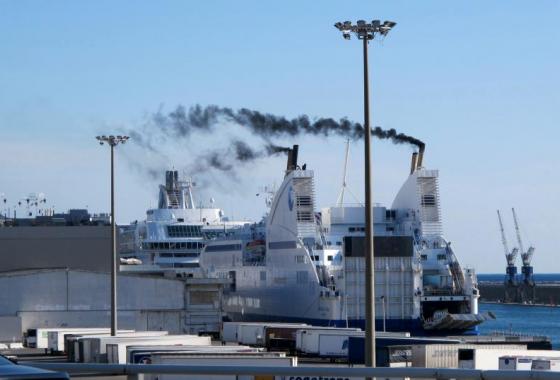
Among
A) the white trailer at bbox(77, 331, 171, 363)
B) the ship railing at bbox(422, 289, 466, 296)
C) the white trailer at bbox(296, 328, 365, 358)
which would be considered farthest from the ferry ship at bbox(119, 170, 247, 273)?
the white trailer at bbox(77, 331, 171, 363)

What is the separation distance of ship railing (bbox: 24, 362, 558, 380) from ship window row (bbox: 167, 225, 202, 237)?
12296cm

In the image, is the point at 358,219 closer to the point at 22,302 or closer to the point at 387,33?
the point at 22,302

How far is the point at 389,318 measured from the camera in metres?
91.2

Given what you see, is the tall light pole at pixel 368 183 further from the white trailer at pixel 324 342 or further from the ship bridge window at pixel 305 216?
the ship bridge window at pixel 305 216

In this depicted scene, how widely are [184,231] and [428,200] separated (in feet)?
130

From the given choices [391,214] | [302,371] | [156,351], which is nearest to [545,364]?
[156,351]

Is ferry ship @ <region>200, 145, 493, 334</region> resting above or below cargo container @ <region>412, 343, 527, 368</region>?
above

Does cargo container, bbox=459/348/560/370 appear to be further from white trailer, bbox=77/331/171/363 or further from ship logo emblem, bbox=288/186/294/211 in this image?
ship logo emblem, bbox=288/186/294/211

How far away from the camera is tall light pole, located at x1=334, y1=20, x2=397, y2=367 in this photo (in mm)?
25641

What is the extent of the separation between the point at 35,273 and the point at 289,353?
19.6 m

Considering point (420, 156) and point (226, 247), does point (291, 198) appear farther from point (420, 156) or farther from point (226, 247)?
point (226, 247)

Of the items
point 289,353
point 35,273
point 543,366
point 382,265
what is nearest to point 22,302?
point 35,273

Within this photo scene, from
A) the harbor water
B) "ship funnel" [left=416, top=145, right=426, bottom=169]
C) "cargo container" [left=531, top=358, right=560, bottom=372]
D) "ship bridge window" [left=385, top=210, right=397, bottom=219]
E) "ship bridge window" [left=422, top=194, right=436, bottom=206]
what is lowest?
the harbor water

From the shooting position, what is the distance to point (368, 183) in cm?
2714
